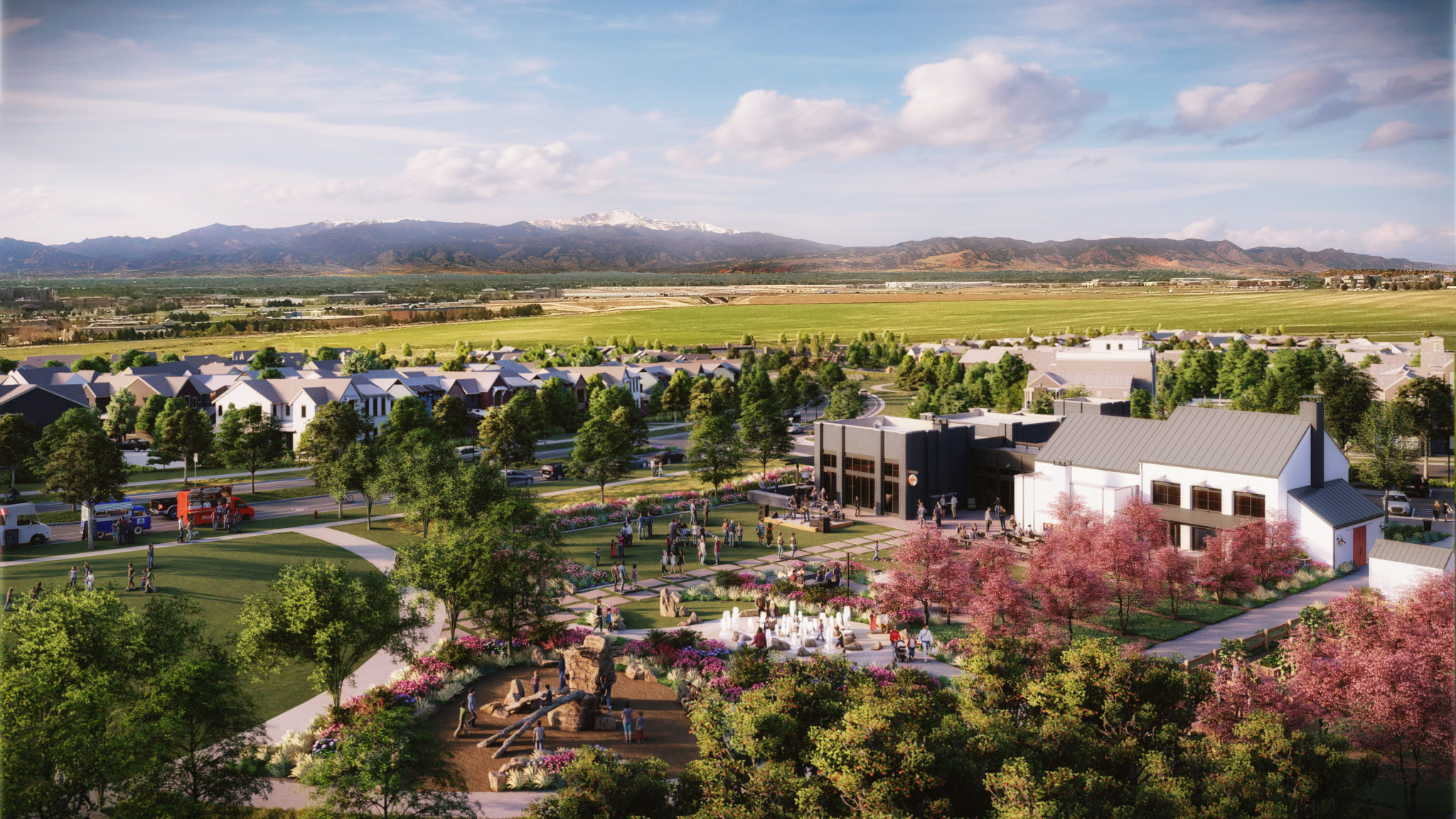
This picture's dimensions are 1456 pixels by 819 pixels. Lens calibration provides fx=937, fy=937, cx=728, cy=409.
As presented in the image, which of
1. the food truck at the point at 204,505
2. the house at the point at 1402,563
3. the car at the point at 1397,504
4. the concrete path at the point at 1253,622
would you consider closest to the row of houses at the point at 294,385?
the food truck at the point at 204,505

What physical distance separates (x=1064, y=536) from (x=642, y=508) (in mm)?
24918

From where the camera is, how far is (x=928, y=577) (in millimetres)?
33344

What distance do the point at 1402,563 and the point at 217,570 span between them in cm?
4712

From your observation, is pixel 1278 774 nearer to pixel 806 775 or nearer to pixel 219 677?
pixel 806 775

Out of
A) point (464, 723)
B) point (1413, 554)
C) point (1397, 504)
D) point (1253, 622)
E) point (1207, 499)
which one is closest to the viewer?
point (464, 723)

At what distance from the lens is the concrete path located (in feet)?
104

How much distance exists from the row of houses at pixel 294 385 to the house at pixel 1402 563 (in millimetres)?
65227

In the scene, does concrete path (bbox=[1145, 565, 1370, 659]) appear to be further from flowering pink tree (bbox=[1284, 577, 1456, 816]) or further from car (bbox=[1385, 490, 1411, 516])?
car (bbox=[1385, 490, 1411, 516])

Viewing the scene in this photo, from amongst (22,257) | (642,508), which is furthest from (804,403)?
(22,257)

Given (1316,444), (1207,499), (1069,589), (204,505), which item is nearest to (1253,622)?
(1069,589)

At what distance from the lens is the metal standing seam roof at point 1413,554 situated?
32.8 meters

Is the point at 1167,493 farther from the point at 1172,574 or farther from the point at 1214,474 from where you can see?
the point at 1172,574

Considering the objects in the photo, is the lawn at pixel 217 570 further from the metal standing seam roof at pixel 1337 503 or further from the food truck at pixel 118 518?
the metal standing seam roof at pixel 1337 503

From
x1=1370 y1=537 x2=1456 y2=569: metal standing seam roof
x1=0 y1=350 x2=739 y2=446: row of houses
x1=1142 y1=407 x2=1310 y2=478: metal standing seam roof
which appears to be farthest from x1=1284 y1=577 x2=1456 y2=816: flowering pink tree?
x1=0 y1=350 x2=739 y2=446: row of houses
